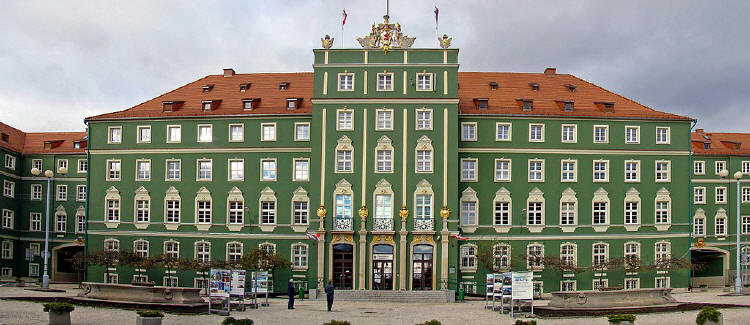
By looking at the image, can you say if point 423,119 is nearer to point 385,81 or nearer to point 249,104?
point 385,81

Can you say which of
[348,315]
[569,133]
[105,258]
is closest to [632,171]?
[569,133]

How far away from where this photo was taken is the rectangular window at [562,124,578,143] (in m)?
61.9

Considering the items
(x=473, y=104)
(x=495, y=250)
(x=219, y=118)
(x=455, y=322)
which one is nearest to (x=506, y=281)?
(x=455, y=322)

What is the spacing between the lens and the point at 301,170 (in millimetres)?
62188

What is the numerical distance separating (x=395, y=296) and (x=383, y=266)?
3.29 meters

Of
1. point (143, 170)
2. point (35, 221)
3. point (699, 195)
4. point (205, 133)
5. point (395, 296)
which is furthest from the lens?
point (35, 221)

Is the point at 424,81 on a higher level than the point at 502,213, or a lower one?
higher

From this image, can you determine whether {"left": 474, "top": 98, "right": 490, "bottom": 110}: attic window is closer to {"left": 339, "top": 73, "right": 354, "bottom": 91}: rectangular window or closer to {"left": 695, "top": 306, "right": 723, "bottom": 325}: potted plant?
{"left": 339, "top": 73, "right": 354, "bottom": 91}: rectangular window

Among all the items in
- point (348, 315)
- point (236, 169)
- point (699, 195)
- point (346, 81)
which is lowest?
point (348, 315)

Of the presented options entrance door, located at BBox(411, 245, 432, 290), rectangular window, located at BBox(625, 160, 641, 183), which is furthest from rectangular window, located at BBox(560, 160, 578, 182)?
entrance door, located at BBox(411, 245, 432, 290)

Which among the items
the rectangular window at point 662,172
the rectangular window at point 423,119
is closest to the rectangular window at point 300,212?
the rectangular window at point 423,119

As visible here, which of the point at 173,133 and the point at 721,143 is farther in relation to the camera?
the point at 721,143

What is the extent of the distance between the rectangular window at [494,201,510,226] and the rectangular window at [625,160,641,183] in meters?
8.86

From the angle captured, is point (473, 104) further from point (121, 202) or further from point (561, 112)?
point (121, 202)
